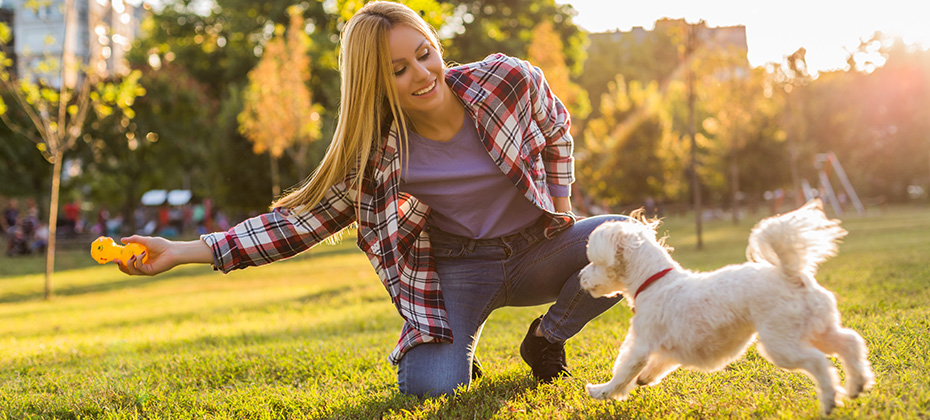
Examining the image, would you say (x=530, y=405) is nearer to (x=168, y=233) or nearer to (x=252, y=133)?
(x=252, y=133)

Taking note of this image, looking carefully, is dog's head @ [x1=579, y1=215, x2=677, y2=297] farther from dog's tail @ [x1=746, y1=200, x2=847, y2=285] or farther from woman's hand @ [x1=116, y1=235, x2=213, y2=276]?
woman's hand @ [x1=116, y1=235, x2=213, y2=276]

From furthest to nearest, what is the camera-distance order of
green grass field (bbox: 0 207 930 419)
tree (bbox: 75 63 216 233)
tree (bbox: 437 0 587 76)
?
tree (bbox: 75 63 216 233)
tree (bbox: 437 0 587 76)
green grass field (bbox: 0 207 930 419)

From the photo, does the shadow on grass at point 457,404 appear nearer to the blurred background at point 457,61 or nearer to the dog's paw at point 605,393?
the dog's paw at point 605,393

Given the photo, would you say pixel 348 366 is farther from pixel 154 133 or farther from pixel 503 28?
pixel 154 133

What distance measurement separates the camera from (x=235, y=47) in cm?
3111

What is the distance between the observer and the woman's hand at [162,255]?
3477 millimetres

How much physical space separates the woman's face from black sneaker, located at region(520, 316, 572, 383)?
1.39 m

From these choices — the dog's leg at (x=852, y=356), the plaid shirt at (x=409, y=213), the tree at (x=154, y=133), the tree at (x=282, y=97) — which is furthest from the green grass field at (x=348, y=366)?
the tree at (x=154, y=133)

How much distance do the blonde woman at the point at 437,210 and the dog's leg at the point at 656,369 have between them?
2.08 feet

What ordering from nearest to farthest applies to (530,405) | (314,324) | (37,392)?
(530,405)
(37,392)
(314,324)

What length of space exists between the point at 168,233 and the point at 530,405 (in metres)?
33.9

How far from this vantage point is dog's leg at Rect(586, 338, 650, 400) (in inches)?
116

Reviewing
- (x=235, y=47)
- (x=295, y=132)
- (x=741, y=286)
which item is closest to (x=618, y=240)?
(x=741, y=286)

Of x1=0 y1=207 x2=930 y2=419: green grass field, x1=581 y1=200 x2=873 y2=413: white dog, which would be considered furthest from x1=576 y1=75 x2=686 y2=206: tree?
x1=581 y1=200 x2=873 y2=413: white dog
